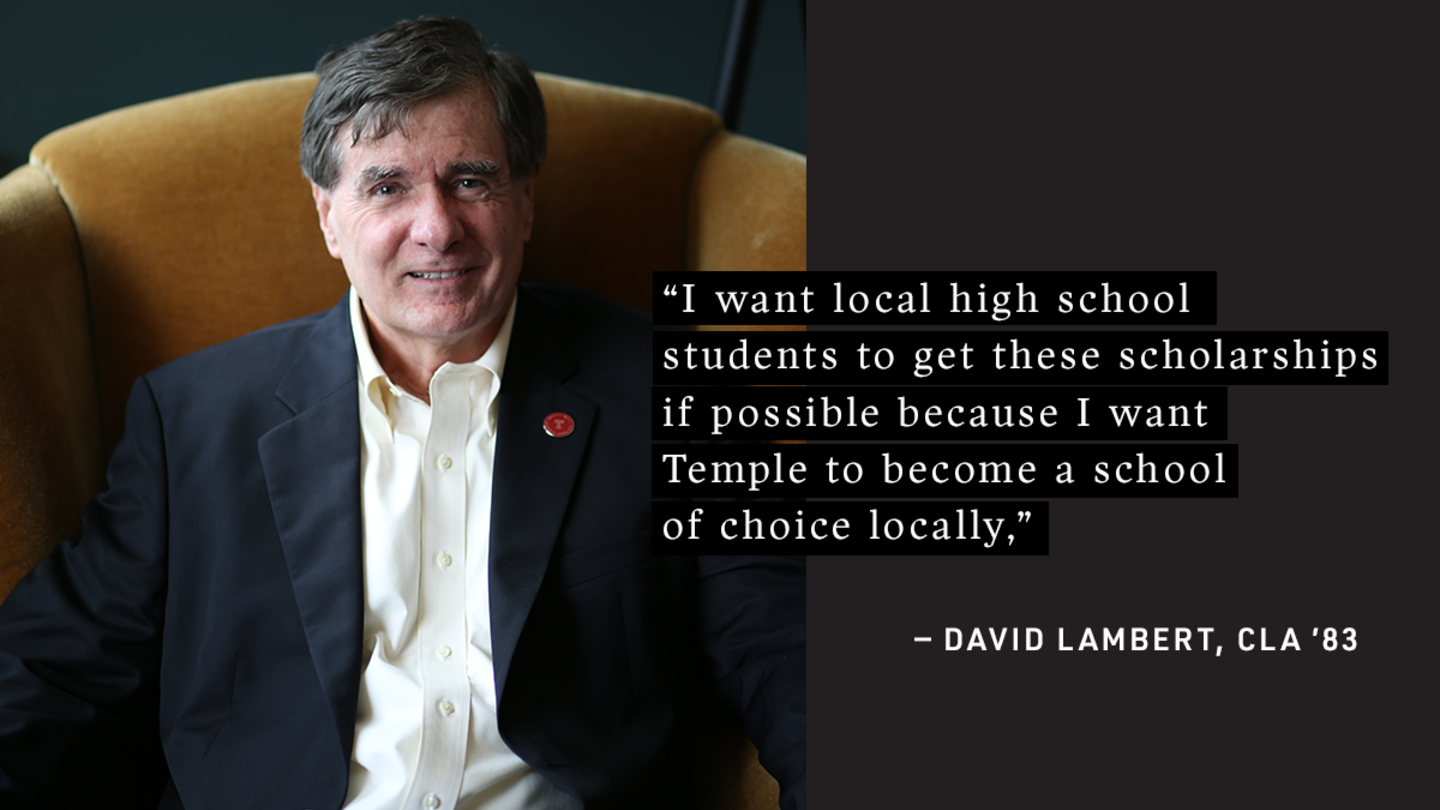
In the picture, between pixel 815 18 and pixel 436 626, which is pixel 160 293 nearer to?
pixel 436 626

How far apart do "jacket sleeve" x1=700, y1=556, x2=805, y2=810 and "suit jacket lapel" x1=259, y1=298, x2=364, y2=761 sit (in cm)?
42

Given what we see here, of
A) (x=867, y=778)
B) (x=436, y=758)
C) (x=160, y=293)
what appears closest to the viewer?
(x=867, y=778)

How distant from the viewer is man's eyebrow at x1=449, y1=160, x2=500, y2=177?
1.29 m

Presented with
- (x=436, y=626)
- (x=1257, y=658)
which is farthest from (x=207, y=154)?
(x=1257, y=658)

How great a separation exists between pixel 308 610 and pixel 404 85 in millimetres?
603

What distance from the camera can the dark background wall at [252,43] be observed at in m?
1.86

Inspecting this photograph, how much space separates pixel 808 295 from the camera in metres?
1.33

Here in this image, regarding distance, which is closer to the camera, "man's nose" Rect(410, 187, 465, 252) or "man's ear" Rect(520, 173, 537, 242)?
"man's nose" Rect(410, 187, 465, 252)

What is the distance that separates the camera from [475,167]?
1294 millimetres

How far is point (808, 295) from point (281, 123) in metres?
0.83

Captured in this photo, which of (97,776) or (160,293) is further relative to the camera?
(160,293)

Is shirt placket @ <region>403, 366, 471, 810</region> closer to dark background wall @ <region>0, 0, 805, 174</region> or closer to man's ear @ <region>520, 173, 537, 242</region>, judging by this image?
man's ear @ <region>520, 173, 537, 242</region>

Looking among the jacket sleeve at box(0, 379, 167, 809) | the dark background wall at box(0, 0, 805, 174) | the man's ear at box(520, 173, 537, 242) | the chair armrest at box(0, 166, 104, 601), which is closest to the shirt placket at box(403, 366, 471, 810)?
the man's ear at box(520, 173, 537, 242)

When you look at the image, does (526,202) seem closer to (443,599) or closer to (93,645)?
(443,599)
